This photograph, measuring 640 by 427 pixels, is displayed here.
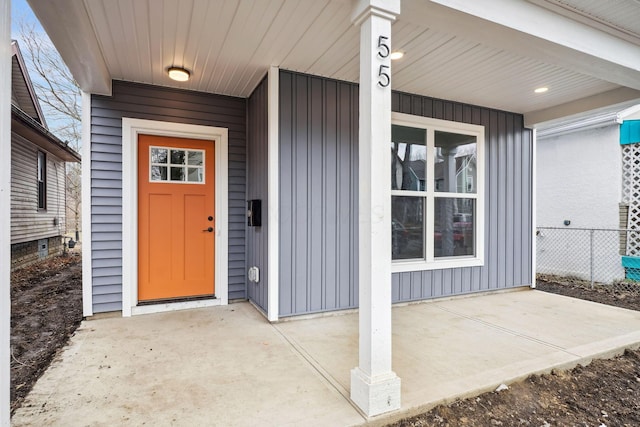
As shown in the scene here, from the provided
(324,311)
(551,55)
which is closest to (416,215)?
(324,311)

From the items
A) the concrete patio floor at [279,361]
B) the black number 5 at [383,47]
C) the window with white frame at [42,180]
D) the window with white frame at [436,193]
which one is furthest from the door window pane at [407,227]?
the window with white frame at [42,180]

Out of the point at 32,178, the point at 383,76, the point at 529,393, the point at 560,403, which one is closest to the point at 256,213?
the point at 383,76

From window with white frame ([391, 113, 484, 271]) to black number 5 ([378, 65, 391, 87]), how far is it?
2.11 meters

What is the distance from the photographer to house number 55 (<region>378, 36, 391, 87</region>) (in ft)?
6.10

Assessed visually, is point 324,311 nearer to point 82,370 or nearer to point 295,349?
point 295,349

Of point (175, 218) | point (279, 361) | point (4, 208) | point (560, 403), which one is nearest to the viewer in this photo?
point (4, 208)

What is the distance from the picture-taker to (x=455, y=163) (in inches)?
172

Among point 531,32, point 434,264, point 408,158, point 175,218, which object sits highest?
point 531,32

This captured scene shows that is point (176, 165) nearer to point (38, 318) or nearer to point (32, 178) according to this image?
point (38, 318)

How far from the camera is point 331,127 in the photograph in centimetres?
357

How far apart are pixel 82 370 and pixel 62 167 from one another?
33.9 feet

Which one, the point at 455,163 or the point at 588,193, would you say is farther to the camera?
the point at 588,193

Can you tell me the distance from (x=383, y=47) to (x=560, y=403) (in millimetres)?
2339

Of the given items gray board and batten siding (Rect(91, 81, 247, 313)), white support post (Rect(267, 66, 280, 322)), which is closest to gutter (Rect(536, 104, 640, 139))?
white support post (Rect(267, 66, 280, 322))
